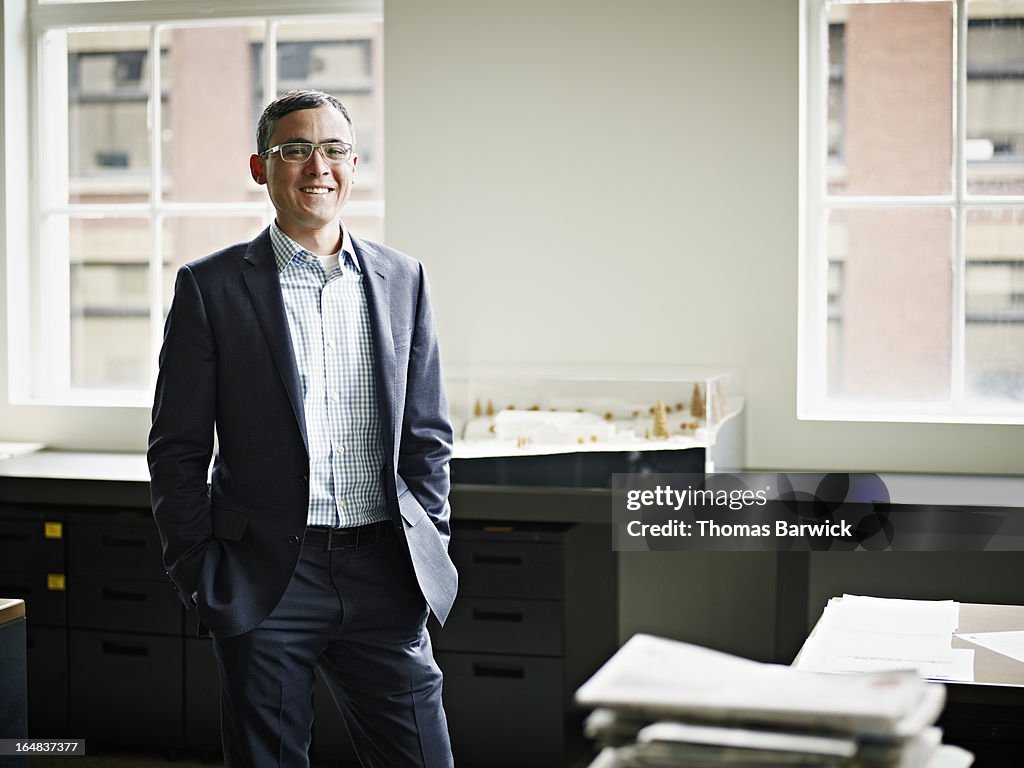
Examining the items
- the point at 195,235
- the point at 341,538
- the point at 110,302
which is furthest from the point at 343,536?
the point at 110,302

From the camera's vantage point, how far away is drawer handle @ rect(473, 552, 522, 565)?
3150 millimetres

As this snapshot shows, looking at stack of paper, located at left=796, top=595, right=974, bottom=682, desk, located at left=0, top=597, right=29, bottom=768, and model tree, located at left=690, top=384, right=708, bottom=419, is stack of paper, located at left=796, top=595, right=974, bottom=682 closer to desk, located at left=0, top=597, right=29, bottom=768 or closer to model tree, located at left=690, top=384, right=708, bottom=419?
model tree, located at left=690, top=384, right=708, bottom=419

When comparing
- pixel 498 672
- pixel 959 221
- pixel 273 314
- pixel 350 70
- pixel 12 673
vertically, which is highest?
pixel 350 70

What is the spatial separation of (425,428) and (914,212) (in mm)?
2232

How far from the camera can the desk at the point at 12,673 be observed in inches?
82.2

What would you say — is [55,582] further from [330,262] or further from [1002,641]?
[1002,641]

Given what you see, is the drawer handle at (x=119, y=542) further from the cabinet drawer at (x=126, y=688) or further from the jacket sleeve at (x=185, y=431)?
the jacket sleeve at (x=185, y=431)

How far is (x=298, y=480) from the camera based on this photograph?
1899mm

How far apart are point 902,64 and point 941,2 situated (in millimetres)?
218

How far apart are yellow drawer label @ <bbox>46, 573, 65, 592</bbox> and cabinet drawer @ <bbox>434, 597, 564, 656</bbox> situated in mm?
1147

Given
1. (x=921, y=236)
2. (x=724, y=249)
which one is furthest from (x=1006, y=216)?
(x=724, y=249)

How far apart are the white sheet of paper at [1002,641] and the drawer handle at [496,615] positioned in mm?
1463

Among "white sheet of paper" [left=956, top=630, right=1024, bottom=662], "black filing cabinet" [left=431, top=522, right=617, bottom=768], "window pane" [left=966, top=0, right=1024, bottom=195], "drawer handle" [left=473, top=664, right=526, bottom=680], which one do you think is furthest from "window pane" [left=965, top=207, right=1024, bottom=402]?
"white sheet of paper" [left=956, top=630, right=1024, bottom=662]

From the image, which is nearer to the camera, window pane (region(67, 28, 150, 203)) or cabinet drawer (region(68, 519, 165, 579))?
cabinet drawer (region(68, 519, 165, 579))
